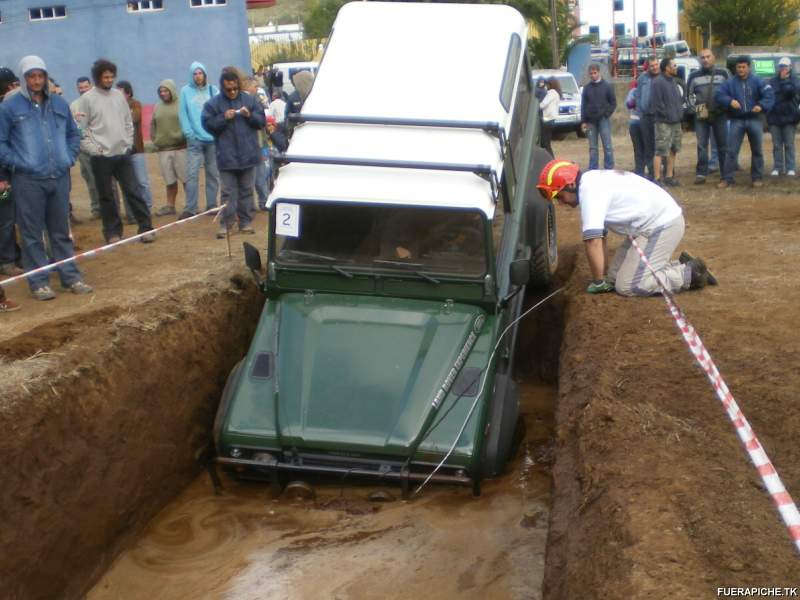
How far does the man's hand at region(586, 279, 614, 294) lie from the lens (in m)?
8.59

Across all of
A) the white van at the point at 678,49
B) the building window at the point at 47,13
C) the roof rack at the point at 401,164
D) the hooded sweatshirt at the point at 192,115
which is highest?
the building window at the point at 47,13

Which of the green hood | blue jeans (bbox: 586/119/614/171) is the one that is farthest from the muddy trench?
blue jeans (bbox: 586/119/614/171)

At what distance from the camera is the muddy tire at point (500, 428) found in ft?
22.6

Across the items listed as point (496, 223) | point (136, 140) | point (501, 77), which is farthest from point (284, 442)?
point (136, 140)

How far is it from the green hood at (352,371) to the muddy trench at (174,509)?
0.55 meters

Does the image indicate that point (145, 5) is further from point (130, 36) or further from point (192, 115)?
point (192, 115)

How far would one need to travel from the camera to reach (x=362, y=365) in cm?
715

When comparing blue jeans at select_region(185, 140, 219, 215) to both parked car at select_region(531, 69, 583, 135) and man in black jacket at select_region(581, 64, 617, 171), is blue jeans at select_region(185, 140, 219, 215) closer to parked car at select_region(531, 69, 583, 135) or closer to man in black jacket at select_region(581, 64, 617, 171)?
man in black jacket at select_region(581, 64, 617, 171)

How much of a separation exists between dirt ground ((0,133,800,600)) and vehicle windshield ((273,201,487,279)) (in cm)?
117

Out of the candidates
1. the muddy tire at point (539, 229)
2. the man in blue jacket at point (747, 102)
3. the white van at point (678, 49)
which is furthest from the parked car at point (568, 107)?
the muddy tire at point (539, 229)

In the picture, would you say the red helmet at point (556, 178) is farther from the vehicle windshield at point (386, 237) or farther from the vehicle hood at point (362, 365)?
the vehicle hood at point (362, 365)

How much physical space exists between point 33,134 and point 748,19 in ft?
124

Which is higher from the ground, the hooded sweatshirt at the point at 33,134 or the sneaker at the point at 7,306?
the hooded sweatshirt at the point at 33,134

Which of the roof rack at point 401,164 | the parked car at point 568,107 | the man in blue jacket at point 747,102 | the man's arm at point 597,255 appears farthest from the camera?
the parked car at point 568,107
